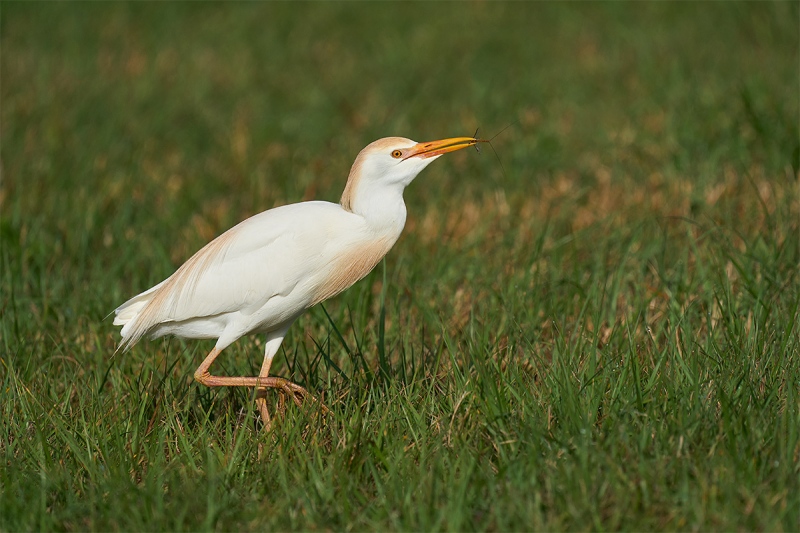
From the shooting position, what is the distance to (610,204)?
668cm

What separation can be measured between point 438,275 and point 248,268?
5.87ft

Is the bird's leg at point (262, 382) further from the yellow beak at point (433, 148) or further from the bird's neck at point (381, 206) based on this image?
the yellow beak at point (433, 148)

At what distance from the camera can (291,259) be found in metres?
3.77

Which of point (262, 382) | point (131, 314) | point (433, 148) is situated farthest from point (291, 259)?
point (131, 314)

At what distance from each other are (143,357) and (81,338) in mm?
348

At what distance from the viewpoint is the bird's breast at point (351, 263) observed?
3768 mm

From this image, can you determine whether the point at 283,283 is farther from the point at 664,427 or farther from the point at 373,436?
the point at 664,427

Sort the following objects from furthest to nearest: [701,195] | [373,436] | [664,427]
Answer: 1. [701,195]
2. [373,436]
3. [664,427]

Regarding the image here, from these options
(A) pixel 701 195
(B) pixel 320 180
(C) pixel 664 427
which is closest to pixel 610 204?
(A) pixel 701 195

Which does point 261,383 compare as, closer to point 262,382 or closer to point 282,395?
point 262,382

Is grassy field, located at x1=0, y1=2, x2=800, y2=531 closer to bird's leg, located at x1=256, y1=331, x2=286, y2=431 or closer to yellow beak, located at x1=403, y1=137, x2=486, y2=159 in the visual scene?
bird's leg, located at x1=256, y1=331, x2=286, y2=431

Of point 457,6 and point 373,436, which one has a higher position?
point 457,6

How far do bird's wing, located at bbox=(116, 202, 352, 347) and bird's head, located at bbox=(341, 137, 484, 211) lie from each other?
0.54ft

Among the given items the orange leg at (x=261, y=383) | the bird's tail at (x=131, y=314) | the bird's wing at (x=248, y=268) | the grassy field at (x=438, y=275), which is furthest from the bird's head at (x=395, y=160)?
the bird's tail at (x=131, y=314)
